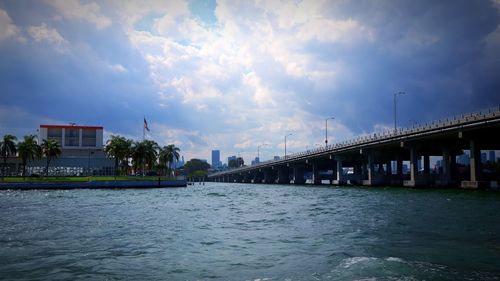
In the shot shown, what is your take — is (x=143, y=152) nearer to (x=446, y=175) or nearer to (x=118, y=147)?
(x=118, y=147)

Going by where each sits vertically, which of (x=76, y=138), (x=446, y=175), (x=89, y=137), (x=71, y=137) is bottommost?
(x=446, y=175)

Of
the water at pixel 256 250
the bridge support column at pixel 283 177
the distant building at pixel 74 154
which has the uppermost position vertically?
the distant building at pixel 74 154

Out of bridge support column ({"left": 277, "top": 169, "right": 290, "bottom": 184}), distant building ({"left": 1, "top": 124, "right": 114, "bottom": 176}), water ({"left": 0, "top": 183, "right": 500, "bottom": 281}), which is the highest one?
distant building ({"left": 1, "top": 124, "right": 114, "bottom": 176})

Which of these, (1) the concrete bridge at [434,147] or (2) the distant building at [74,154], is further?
(2) the distant building at [74,154]

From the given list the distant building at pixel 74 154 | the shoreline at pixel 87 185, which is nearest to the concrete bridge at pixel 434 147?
the shoreline at pixel 87 185

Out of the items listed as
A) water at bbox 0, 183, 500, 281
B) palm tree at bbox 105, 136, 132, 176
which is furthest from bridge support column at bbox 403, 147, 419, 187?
palm tree at bbox 105, 136, 132, 176

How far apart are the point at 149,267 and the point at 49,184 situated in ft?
364

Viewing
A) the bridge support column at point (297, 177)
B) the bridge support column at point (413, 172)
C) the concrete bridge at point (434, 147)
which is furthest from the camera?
the bridge support column at point (297, 177)

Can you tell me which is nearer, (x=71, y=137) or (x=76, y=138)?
(x=71, y=137)

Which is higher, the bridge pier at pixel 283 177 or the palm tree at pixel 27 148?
the palm tree at pixel 27 148

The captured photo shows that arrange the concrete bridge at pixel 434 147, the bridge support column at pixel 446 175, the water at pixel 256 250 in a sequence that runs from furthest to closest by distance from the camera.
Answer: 1. the bridge support column at pixel 446 175
2. the concrete bridge at pixel 434 147
3. the water at pixel 256 250

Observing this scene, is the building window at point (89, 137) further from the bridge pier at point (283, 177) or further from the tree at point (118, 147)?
the bridge pier at point (283, 177)

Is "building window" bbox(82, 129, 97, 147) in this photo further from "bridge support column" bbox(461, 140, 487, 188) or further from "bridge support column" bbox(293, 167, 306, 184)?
"bridge support column" bbox(461, 140, 487, 188)

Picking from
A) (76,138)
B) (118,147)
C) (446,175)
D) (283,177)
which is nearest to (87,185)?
(118,147)
